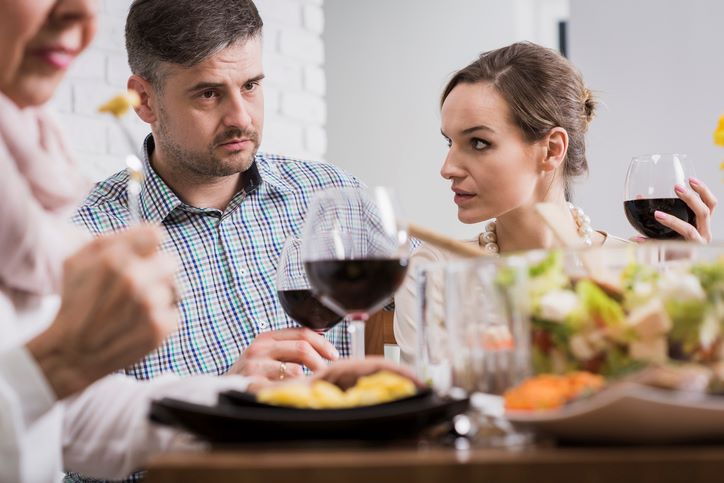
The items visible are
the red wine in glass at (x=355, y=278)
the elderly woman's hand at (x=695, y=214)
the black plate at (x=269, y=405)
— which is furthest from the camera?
the elderly woman's hand at (x=695, y=214)

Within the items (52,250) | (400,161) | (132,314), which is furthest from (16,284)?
(400,161)

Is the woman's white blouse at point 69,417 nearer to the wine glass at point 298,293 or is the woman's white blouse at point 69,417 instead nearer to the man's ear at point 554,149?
the wine glass at point 298,293

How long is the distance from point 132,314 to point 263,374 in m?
0.62

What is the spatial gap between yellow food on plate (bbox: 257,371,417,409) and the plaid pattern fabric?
1.21 m

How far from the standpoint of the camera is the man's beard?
7.20 ft

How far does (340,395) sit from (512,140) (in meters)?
1.86

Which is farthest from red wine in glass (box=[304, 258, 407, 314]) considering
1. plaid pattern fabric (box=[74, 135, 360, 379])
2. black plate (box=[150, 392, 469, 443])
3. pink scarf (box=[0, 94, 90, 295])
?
plaid pattern fabric (box=[74, 135, 360, 379])

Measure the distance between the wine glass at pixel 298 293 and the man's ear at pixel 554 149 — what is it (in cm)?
142

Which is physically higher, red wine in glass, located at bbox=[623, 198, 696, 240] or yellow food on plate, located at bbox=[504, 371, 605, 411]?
red wine in glass, located at bbox=[623, 198, 696, 240]

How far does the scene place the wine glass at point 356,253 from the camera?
948mm

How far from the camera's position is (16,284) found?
40.7 inches

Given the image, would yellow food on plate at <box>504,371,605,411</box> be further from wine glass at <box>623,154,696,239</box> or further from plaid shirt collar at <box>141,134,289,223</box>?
plaid shirt collar at <box>141,134,289,223</box>

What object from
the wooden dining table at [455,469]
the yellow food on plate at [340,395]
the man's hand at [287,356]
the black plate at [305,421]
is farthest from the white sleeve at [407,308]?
the wooden dining table at [455,469]

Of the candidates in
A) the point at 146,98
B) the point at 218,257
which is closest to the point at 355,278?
the point at 218,257
